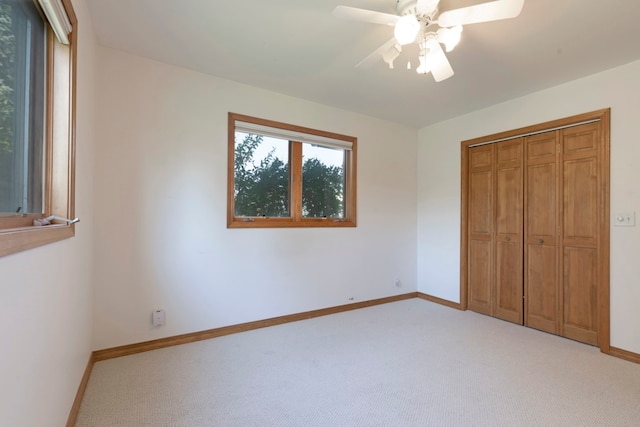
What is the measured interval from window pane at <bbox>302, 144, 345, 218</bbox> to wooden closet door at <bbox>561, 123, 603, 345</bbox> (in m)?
2.30

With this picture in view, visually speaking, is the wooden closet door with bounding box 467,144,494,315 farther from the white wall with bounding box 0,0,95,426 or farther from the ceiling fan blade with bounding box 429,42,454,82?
the white wall with bounding box 0,0,95,426

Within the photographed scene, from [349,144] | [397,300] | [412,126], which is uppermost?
[412,126]

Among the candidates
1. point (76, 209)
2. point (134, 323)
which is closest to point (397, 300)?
point (134, 323)

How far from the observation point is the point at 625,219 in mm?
2518

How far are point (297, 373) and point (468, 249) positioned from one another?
269cm

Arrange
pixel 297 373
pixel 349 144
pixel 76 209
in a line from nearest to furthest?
pixel 76 209 < pixel 297 373 < pixel 349 144

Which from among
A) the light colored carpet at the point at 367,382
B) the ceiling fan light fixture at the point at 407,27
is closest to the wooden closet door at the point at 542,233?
the light colored carpet at the point at 367,382

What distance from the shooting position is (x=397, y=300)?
409 cm

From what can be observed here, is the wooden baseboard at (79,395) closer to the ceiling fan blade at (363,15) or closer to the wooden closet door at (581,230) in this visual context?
the ceiling fan blade at (363,15)

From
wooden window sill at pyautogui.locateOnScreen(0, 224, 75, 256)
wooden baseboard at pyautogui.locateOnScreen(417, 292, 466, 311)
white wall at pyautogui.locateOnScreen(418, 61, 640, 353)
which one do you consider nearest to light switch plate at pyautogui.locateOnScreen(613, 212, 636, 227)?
white wall at pyautogui.locateOnScreen(418, 61, 640, 353)

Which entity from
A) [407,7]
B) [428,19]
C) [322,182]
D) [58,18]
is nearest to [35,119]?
[58,18]

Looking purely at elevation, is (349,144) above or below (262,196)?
above

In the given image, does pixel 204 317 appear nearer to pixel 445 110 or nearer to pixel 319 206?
pixel 319 206

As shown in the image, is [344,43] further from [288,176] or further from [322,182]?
[322,182]
